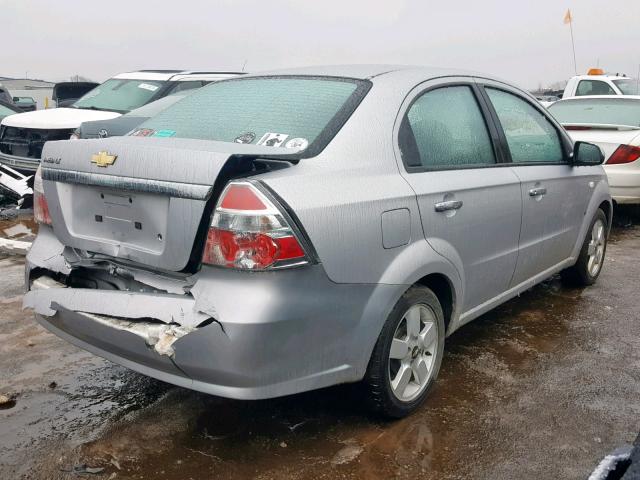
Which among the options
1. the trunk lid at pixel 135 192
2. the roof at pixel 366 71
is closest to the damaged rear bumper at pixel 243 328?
→ the trunk lid at pixel 135 192

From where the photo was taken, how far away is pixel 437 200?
3059mm

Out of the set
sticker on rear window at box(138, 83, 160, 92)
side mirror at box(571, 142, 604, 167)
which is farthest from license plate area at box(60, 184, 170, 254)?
sticker on rear window at box(138, 83, 160, 92)

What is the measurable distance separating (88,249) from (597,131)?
21.2 feet

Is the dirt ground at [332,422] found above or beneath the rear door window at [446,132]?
beneath

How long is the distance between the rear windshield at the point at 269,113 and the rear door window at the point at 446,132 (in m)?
0.32

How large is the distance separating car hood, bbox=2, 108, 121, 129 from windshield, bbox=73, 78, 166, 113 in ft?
1.03

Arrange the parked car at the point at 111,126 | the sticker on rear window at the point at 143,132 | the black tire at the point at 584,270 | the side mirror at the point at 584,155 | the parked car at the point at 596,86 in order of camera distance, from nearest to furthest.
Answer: the sticker on rear window at the point at 143,132, the side mirror at the point at 584,155, the black tire at the point at 584,270, the parked car at the point at 111,126, the parked car at the point at 596,86

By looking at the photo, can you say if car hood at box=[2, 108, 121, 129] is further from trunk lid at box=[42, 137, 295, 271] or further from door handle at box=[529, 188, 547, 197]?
door handle at box=[529, 188, 547, 197]

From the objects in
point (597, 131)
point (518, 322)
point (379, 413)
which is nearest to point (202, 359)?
point (379, 413)

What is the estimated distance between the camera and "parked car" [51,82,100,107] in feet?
44.8

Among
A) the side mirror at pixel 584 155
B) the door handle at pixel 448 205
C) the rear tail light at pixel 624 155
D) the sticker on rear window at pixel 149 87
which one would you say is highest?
the sticker on rear window at pixel 149 87

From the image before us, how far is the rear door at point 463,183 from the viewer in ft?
10.0

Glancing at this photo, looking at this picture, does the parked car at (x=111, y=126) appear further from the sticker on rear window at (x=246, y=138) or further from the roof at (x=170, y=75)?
the sticker on rear window at (x=246, y=138)

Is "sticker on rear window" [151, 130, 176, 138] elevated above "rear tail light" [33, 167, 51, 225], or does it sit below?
above
